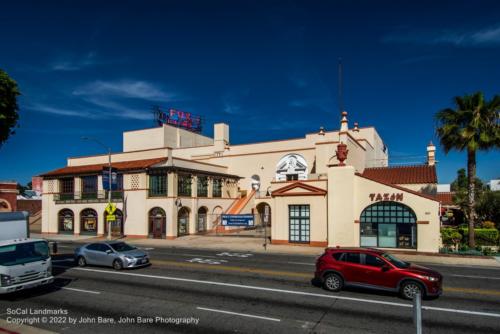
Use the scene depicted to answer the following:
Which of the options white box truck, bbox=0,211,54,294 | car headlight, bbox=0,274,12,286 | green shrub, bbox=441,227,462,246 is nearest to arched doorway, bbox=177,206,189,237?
white box truck, bbox=0,211,54,294

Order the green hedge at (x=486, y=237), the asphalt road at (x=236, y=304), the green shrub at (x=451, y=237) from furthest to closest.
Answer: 1. the green shrub at (x=451, y=237)
2. the green hedge at (x=486, y=237)
3. the asphalt road at (x=236, y=304)

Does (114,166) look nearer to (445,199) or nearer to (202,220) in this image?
(202,220)

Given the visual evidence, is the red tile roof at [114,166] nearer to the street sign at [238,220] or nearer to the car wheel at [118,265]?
the street sign at [238,220]

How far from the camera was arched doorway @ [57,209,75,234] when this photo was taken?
4466 centimetres

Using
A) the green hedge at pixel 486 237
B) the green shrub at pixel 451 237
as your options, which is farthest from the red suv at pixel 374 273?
the green hedge at pixel 486 237

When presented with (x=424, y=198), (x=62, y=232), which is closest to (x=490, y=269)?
(x=424, y=198)

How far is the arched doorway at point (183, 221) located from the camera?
38719mm

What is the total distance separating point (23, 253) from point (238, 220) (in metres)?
24.7

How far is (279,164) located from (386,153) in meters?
27.6

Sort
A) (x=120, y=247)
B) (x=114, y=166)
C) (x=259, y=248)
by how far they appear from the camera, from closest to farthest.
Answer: (x=120, y=247)
(x=259, y=248)
(x=114, y=166)

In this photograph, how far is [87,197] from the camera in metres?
43.2

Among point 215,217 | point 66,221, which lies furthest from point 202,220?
point 66,221

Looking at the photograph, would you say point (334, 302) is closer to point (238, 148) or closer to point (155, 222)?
point (155, 222)

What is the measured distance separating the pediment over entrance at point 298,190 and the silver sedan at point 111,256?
555 inches
